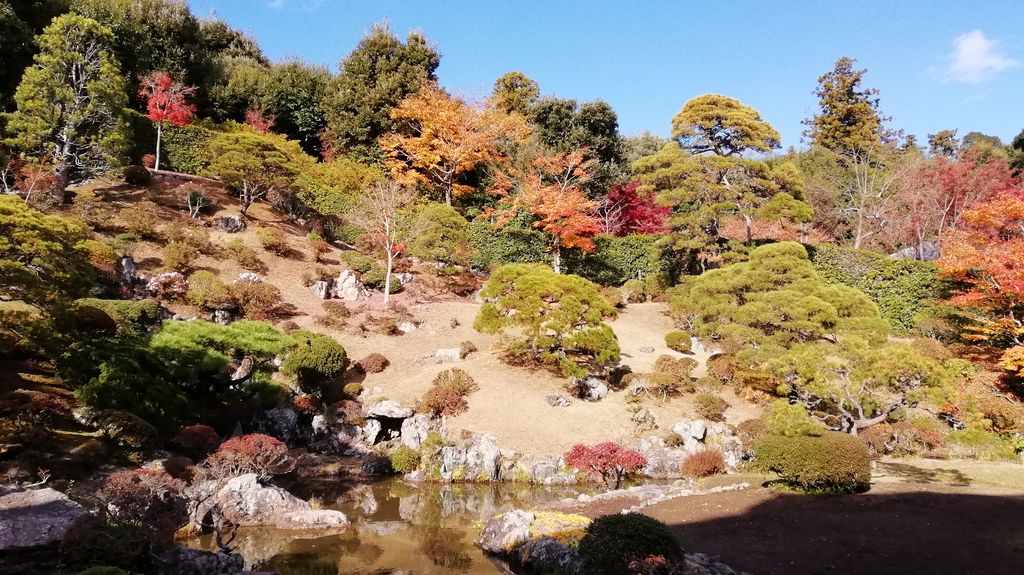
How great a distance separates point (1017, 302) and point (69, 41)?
3914cm

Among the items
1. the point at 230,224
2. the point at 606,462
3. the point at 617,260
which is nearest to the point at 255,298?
the point at 230,224

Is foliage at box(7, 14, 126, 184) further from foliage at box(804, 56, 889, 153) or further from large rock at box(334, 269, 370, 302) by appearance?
foliage at box(804, 56, 889, 153)

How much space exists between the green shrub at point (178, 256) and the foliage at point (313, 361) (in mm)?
7915

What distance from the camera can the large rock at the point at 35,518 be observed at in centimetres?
622

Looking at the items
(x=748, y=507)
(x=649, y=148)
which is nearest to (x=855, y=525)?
(x=748, y=507)

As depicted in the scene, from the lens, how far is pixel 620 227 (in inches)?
1334

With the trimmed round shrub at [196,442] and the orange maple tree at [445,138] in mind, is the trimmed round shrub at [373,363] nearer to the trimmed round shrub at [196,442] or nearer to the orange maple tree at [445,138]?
the trimmed round shrub at [196,442]

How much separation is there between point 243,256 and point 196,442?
537 inches

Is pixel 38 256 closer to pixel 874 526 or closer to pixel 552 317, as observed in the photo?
pixel 552 317

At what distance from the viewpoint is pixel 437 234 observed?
2658 centimetres

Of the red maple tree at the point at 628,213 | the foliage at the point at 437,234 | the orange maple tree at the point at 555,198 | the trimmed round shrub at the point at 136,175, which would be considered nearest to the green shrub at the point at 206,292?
the foliage at the point at 437,234

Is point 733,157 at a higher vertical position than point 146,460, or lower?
higher

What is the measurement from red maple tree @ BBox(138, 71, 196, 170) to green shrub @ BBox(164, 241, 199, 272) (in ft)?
37.4

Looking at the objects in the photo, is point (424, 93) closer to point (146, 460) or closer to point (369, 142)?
point (369, 142)
